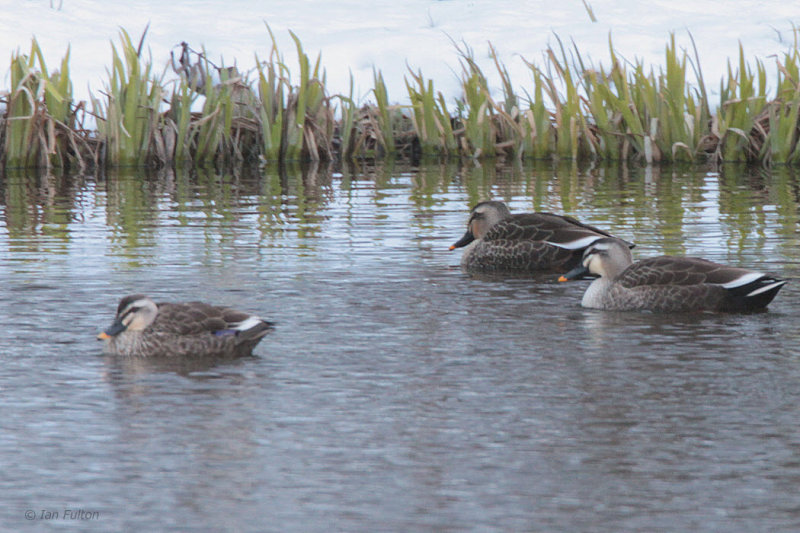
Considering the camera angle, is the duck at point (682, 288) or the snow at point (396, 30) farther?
A: the snow at point (396, 30)

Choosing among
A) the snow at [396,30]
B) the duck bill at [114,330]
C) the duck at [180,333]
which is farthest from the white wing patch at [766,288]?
the snow at [396,30]

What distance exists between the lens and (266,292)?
10109mm

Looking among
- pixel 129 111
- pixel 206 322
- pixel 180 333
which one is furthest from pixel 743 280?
pixel 129 111

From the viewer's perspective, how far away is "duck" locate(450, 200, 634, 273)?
11648 mm

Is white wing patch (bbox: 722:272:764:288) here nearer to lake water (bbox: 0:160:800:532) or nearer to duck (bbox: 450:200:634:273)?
lake water (bbox: 0:160:800:532)

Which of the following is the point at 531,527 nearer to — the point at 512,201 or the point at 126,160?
the point at 512,201

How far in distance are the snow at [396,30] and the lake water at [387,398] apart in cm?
1312

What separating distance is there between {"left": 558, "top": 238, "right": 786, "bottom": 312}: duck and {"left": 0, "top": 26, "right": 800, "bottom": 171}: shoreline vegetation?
8729 mm

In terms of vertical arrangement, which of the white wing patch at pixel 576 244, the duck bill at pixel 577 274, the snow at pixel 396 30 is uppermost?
the snow at pixel 396 30

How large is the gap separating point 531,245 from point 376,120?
33.3 feet

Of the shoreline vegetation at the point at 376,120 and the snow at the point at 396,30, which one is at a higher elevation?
the snow at the point at 396,30

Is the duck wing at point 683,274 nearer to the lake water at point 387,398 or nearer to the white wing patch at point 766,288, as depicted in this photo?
the white wing patch at point 766,288

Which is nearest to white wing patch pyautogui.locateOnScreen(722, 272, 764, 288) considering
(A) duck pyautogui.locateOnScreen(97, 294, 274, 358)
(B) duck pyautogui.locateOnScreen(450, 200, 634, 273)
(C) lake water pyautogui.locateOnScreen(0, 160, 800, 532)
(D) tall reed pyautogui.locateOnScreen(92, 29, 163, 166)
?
(C) lake water pyautogui.locateOnScreen(0, 160, 800, 532)

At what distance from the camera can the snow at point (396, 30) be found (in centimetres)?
2600
